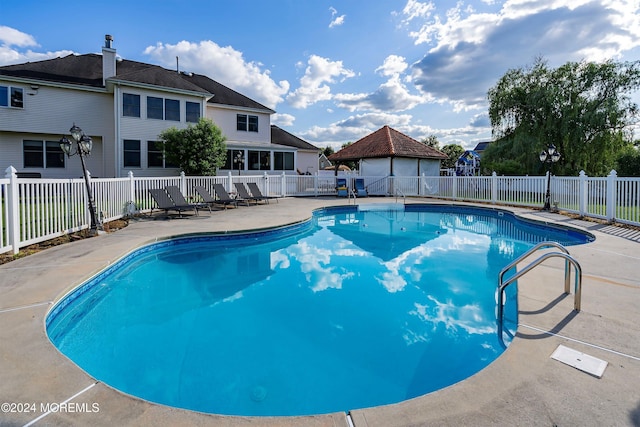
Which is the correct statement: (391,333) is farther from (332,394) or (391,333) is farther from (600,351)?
(600,351)

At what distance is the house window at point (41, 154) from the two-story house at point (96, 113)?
0.04 m

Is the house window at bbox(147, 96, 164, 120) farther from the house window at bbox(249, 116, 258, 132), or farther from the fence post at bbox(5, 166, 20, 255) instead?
the fence post at bbox(5, 166, 20, 255)

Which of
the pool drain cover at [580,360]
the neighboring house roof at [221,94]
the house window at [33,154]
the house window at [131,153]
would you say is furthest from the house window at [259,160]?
the pool drain cover at [580,360]

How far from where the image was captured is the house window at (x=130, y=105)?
1553 centimetres

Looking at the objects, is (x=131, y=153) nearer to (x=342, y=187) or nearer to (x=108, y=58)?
(x=108, y=58)

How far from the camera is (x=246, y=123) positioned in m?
20.1

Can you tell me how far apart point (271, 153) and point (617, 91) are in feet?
67.0

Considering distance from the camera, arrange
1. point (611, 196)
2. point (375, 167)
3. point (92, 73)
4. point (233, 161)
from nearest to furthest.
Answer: point (611, 196), point (92, 73), point (233, 161), point (375, 167)

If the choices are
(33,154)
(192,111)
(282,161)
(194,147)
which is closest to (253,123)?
(282,161)

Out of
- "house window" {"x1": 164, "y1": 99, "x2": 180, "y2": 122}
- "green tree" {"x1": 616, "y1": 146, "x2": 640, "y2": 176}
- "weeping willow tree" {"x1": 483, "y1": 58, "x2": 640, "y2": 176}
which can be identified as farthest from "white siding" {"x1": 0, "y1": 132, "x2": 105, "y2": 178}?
"green tree" {"x1": 616, "y1": 146, "x2": 640, "y2": 176}

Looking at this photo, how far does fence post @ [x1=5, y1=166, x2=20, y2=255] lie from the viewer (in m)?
5.34

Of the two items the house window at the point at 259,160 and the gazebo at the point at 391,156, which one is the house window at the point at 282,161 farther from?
the gazebo at the point at 391,156

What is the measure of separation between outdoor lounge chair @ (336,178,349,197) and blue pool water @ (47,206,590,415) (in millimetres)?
10312

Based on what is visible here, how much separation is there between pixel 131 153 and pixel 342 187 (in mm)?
10508
